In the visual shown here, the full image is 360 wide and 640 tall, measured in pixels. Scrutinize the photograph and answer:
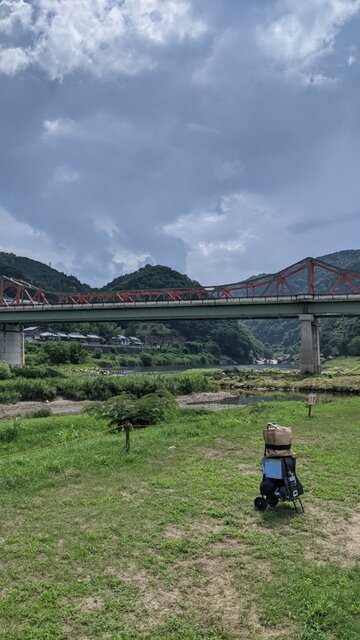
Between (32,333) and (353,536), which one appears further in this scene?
(32,333)

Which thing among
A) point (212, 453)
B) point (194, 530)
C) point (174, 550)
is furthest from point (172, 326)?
point (174, 550)

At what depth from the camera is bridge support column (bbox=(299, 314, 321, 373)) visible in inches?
2248

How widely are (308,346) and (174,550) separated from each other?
54.3 metres

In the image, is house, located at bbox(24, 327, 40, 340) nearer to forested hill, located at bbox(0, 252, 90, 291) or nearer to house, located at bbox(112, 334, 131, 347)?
house, located at bbox(112, 334, 131, 347)

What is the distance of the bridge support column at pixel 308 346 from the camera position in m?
57.1

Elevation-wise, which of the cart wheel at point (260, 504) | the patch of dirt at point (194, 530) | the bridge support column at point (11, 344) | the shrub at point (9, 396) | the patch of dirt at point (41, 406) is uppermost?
the bridge support column at point (11, 344)

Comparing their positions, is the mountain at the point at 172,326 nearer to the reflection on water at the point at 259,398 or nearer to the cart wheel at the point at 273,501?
the reflection on water at the point at 259,398

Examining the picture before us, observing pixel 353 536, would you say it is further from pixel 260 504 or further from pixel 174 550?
pixel 174 550

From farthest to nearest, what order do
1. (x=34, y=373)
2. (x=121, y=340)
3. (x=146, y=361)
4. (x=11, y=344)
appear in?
(x=121, y=340), (x=146, y=361), (x=11, y=344), (x=34, y=373)

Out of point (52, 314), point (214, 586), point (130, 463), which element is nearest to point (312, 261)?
point (52, 314)

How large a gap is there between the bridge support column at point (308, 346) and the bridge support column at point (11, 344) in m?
43.0

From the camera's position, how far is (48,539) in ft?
21.2

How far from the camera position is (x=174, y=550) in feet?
19.7

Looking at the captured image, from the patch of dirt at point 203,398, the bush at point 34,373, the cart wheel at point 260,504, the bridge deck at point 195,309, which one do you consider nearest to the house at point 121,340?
the bridge deck at point 195,309
